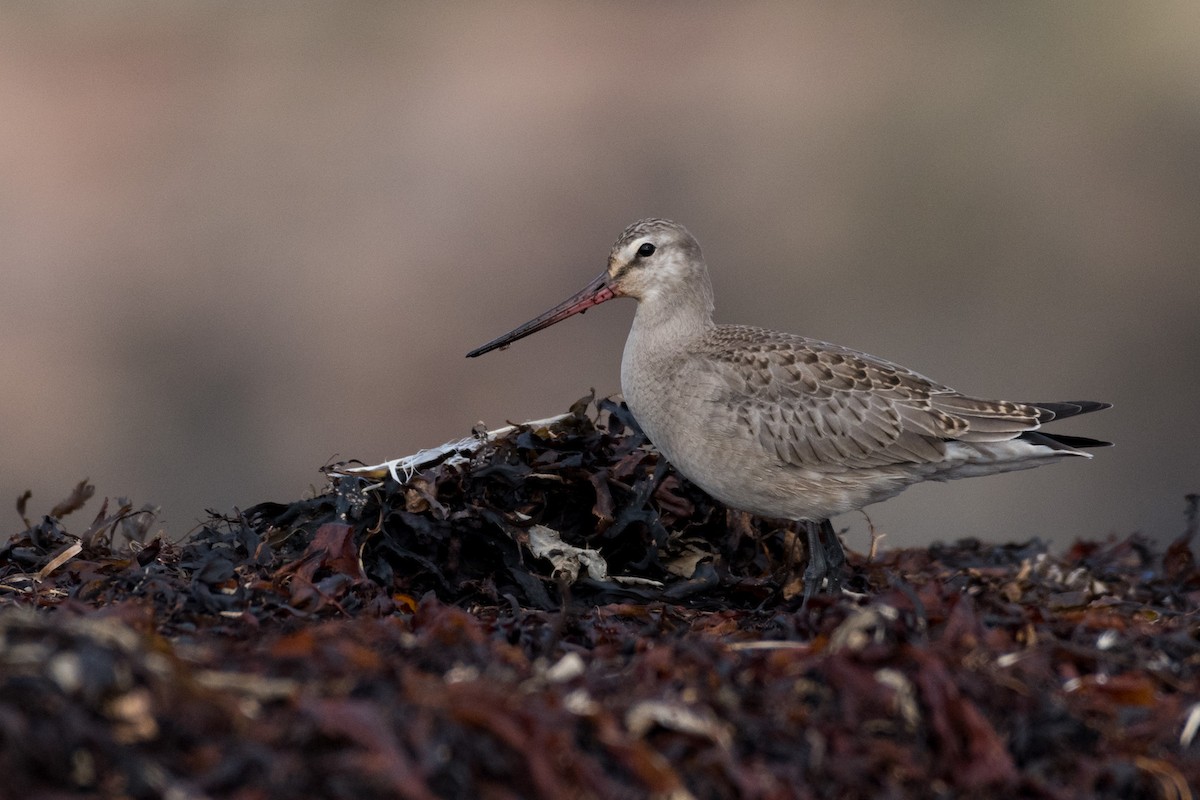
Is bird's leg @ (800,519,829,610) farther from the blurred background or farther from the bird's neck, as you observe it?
the blurred background

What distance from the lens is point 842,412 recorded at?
248 inches

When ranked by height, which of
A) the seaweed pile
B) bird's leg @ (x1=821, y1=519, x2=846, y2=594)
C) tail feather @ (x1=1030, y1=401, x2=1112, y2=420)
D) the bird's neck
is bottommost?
bird's leg @ (x1=821, y1=519, x2=846, y2=594)

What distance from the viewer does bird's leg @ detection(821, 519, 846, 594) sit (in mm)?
5957

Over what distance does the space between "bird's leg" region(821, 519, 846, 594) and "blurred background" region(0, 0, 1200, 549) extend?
4.35 m

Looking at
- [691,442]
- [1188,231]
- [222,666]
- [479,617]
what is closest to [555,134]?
[1188,231]

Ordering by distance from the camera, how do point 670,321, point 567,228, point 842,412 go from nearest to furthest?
point 842,412 < point 670,321 < point 567,228

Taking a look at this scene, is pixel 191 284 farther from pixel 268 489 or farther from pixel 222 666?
pixel 222 666

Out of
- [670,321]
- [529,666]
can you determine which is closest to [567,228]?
[670,321]

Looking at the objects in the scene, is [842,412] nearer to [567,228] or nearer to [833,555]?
[833,555]

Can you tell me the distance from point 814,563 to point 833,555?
A: 0.68 feet

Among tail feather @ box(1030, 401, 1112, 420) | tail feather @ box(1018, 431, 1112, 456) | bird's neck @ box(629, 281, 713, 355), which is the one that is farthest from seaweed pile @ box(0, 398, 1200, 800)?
bird's neck @ box(629, 281, 713, 355)

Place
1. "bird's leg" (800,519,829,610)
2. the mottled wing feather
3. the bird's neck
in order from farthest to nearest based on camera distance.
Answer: the bird's neck < the mottled wing feather < "bird's leg" (800,519,829,610)

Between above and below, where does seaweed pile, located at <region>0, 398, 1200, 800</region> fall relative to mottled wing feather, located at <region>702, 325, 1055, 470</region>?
below

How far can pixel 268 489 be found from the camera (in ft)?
34.6
